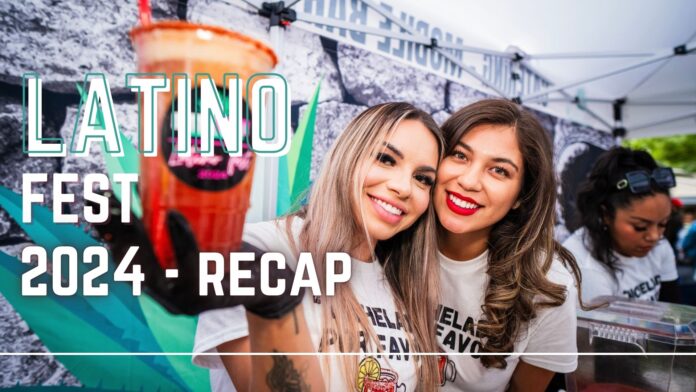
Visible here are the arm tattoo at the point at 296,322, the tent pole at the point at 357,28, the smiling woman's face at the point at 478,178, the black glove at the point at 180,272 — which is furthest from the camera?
the tent pole at the point at 357,28

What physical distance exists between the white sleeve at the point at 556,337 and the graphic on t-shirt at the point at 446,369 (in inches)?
8.9

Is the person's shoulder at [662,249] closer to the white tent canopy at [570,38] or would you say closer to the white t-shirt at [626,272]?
the white t-shirt at [626,272]

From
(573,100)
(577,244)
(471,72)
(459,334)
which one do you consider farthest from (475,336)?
(573,100)

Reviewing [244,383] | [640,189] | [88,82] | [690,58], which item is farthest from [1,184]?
[690,58]

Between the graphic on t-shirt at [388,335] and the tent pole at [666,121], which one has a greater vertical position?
the tent pole at [666,121]

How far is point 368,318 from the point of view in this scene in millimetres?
1153

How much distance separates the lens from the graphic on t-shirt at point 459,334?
1.27m

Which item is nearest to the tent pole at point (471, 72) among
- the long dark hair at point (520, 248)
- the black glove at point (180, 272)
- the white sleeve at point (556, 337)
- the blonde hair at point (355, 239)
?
the long dark hair at point (520, 248)

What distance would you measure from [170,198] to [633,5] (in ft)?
5.86

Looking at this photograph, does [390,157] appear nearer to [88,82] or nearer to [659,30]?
[88,82]

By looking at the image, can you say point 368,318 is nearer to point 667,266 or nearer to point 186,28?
point 186,28

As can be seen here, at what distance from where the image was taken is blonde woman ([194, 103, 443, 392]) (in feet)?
3.54

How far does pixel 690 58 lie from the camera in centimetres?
185

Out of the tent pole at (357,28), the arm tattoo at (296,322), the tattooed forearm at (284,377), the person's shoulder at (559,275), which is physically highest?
the tent pole at (357,28)
